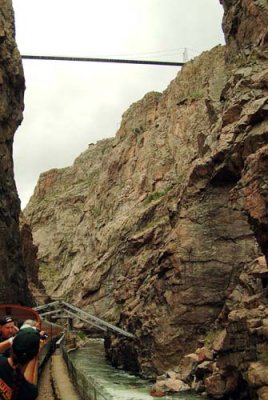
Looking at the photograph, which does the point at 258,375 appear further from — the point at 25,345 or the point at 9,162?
the point at 9,162

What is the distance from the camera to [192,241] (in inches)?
1036

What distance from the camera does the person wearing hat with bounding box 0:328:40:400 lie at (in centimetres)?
442

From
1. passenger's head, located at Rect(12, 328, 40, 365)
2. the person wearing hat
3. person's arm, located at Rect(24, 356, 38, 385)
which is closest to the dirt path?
person's arm, located at Rect(24, 356, 38, 385)

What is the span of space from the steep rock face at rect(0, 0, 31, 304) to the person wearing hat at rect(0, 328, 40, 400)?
2426 cm

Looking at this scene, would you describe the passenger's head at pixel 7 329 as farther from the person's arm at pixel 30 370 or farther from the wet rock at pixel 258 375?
the wet rock at pixel 258 375

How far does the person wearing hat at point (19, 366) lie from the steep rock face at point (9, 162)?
24256mm

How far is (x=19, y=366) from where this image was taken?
4504mm

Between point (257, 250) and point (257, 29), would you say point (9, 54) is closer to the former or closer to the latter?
point (257, 29)

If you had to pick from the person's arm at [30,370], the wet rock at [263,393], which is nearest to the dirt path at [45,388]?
the wet rock at [263,393]

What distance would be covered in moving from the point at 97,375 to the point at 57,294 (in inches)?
2368

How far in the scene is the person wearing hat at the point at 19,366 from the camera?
442 cm

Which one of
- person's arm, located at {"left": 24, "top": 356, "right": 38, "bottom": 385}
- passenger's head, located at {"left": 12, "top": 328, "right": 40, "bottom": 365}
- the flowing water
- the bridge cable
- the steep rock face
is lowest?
the flowing water

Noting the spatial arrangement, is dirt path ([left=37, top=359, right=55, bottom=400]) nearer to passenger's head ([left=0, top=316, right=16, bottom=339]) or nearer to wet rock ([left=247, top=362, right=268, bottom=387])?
wet rock ([left=247, top=362, right=268, bottom=387])

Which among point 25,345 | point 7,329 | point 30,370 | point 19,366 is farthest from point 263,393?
point 25,345
